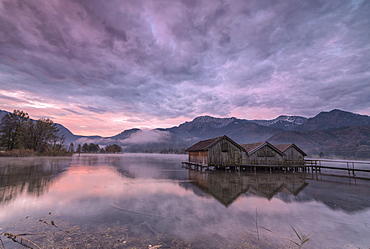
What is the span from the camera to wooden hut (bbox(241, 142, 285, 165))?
38.1 meters

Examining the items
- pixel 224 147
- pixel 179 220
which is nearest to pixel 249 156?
pixel 224 147

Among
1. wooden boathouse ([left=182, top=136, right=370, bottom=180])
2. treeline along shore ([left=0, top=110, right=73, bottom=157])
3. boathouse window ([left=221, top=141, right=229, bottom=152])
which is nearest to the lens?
wooden boathouse ([left=182, top=136, right=370, bottom=180])

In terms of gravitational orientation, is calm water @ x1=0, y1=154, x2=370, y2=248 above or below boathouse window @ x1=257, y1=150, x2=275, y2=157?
below

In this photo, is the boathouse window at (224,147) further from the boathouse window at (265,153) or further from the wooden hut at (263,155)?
the boathouse window at (265,153)

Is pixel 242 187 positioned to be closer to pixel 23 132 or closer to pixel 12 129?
pixel 12 129

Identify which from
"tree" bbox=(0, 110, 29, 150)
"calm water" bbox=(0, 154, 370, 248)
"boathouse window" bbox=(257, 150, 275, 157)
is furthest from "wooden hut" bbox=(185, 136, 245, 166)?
"tree" bbox=(0, 110, 29, 150)

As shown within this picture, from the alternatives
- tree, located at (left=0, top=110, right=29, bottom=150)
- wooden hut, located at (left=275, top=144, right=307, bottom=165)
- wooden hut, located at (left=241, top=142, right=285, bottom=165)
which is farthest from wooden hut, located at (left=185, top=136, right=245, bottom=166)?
tree, located at (left=0, top=110, right=29, bottom=150)

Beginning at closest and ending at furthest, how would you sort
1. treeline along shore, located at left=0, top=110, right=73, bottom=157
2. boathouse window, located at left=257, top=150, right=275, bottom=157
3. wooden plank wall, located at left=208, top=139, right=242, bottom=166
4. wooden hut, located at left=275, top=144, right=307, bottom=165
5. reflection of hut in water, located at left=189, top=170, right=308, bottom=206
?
1. reflection of hut in water, located at left=189, top=170, right=308, bottom=206
2. wooden plank wall, located at left=208, top=139, right=242, bottom=166
3. boathouse window, located at left=257, top=150, right=275, bottom=157
4. wooden hut, located at left=275, top=144, right=307, bottom=165
5. treeline along shore, located at left=0, top=110, right=73, bottom=157

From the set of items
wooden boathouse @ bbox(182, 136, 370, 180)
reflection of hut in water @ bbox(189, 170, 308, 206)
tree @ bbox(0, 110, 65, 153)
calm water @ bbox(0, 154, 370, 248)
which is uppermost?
tree @ bbox(0, 110, 65, 153)

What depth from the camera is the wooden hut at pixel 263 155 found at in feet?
125

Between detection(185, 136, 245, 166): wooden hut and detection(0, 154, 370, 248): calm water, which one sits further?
detection(185, 136, 245, 166): wooden hut

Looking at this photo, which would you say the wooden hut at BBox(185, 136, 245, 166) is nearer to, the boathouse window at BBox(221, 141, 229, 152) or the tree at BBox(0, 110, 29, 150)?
the boathouse window at BBox(221, 141, 229, 152)

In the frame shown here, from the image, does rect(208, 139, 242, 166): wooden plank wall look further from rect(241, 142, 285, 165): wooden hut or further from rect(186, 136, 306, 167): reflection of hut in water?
rect(241, 142, 285, 165): wooden hut

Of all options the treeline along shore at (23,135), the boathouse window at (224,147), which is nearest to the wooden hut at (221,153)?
the boathouse window at (224,147)
